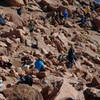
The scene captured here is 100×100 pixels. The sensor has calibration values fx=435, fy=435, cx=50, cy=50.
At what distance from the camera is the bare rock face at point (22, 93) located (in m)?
17.1

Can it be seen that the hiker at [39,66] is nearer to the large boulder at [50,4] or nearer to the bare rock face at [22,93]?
the bare rock face at [22,93]

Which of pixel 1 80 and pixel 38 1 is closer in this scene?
pixel 1 80

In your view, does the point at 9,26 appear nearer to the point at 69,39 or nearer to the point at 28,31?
the point at 28,31

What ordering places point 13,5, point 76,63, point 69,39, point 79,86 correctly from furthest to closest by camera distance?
point 13,5, point 69,39, point 76,63, point 79,86

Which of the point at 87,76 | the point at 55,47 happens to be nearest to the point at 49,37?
the point at 55,47

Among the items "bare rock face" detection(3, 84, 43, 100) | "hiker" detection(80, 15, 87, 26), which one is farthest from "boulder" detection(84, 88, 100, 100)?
"hiker" detection(80, 15, 87, 26)

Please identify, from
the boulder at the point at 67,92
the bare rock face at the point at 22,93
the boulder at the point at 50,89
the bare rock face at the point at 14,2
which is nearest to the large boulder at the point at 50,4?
the bare rock face at the point at 14,2

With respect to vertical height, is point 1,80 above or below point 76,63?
above

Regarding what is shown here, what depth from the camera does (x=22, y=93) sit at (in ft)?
56.6

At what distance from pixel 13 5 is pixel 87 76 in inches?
530

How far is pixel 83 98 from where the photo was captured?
21016 mm

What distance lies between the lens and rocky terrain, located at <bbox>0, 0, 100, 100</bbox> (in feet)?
64.5

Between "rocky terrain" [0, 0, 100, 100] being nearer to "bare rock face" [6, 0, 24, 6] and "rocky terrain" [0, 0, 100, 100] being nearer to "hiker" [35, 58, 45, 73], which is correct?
"bare rock face" [6, 0, 24, 6]

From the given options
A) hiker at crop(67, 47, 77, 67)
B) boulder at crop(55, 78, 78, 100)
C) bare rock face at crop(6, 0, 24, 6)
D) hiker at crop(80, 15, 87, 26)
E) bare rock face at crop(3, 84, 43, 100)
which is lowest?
hiker at crop(80, 15, 87, 26)
